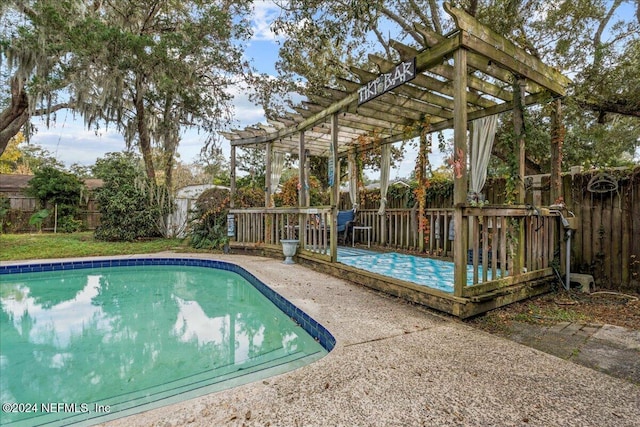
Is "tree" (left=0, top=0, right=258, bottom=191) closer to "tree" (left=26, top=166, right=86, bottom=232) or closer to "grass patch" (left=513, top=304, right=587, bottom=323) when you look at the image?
"tree" (left=26, top=166, right=86, bottom=232)

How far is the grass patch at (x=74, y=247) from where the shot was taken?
23.4ft

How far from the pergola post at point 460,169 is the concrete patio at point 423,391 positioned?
22.4 inches

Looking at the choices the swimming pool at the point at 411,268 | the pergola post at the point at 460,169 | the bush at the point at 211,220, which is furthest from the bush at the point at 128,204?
the pergola post at the point at 460,169

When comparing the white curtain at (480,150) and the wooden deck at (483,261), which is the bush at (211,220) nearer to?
the wooden deck at (483,261)

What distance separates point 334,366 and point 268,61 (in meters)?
9.84

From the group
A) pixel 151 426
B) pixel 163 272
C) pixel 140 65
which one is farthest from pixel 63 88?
pixel 151 426

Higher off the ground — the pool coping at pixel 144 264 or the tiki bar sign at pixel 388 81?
the tiki bar sign at pixel 388 81

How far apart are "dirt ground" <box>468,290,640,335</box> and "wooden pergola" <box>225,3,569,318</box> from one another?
1.16 ft

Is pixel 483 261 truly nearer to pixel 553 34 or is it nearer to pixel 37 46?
pixel 553 34

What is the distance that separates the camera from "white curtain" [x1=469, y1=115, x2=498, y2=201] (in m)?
5.15

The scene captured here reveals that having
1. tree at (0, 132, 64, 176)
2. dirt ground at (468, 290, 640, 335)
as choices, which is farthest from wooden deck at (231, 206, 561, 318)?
tree at (0, 132, 64, 176)

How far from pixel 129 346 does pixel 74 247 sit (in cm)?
654

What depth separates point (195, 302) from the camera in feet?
14.3

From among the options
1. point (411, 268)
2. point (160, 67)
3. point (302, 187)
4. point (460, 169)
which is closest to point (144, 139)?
point (160, 67)
